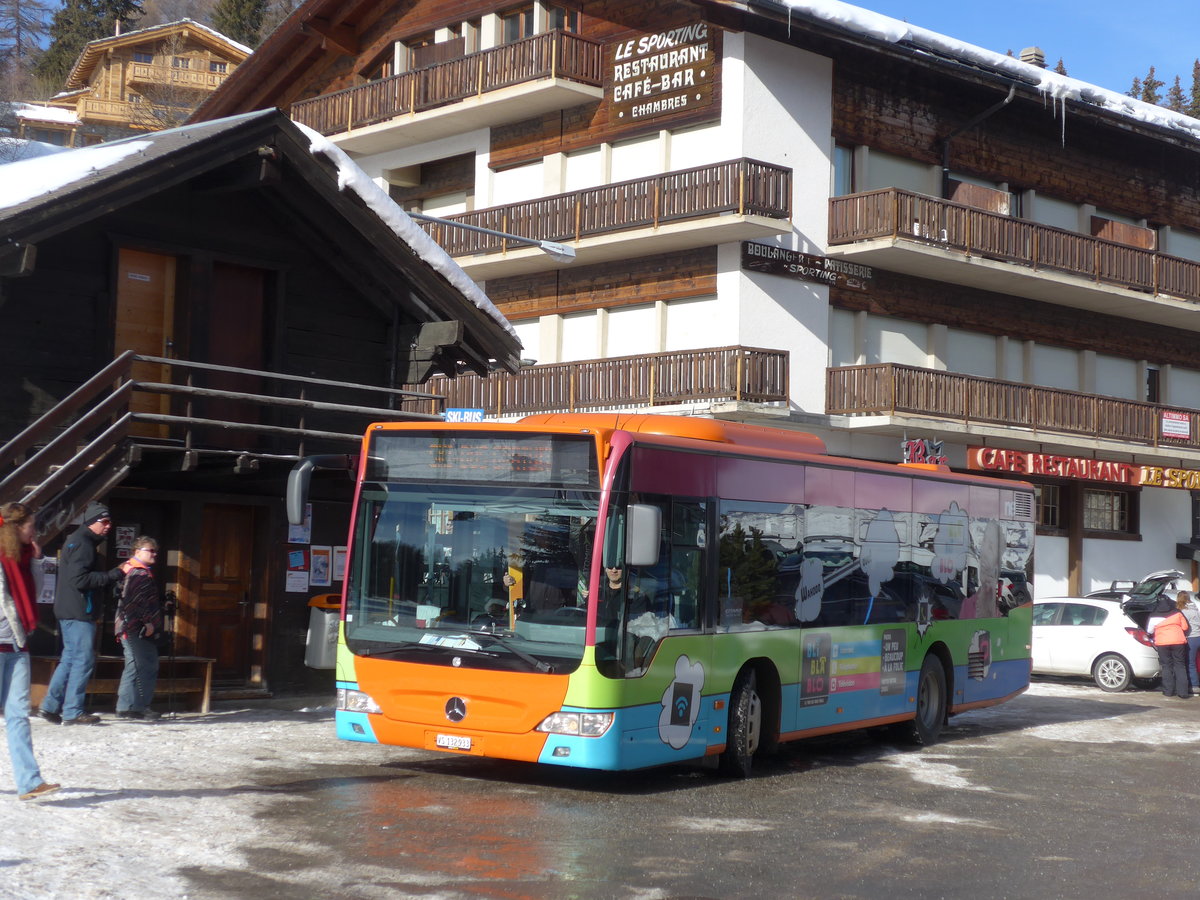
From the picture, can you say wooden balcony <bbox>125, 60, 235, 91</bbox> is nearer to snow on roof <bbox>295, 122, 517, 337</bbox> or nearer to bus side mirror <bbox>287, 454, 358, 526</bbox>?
snow on roof <bbox>295, 122, 517, 337</bbox>

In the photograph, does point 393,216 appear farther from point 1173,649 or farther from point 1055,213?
point 1055,213

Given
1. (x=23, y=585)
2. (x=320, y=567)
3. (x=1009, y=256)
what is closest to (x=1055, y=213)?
(x=1009, y=256)

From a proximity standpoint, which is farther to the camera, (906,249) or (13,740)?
(906,249)

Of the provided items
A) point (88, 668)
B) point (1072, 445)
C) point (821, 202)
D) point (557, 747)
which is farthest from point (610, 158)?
point (557, 747)

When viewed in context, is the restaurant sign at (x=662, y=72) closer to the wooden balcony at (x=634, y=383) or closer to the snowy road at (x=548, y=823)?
the wooden balcony at (x=634, y=383)

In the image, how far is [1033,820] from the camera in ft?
37.0

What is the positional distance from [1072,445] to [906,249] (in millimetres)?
7104

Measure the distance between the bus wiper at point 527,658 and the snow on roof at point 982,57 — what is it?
19943 millimetres

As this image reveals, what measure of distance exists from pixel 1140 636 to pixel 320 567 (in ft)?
43.9

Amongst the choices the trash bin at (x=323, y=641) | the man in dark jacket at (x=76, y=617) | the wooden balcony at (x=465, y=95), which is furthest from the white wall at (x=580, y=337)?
the man in dark jacket at (x=76, y=617)

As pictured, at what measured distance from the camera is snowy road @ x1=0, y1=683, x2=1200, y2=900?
332 inches

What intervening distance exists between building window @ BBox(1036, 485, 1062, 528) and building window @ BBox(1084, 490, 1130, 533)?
0.79m

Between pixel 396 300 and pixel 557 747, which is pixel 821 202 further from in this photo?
pixel 557 747

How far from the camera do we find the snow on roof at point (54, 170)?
15141 mm
